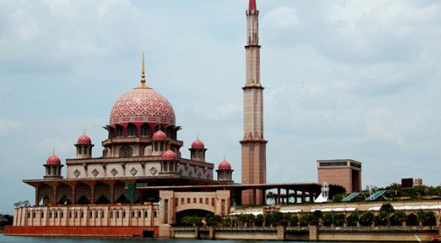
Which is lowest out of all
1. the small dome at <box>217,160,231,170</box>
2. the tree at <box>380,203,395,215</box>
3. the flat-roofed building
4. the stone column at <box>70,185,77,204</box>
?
the tree at <box>380,203,395,215</box>

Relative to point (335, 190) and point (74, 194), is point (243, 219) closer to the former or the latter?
point (335, 190)

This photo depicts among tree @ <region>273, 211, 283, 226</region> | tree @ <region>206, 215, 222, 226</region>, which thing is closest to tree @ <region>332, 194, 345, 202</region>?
tree @ <region>273, 211, 283, 226</region>

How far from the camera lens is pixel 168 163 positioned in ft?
392

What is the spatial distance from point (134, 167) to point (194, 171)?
33.2ft

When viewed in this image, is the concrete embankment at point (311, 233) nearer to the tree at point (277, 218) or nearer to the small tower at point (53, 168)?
the tree at point (277, 218)

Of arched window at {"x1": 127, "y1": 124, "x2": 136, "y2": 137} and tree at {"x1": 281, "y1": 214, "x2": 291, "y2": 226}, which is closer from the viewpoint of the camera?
tree at {"x1": 281, "y1": 214, "x2": 291, "y2": 226}

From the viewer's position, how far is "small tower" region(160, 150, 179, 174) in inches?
4702

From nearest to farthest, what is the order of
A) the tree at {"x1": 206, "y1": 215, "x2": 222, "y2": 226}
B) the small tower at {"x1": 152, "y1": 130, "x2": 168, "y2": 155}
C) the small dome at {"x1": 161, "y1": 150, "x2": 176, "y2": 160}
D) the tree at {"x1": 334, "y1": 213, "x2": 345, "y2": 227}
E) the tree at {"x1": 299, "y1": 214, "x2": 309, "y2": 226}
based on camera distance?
the tree at {"x1": 334, "y1": 213, "x2": 345, "y2": 227}, the tree at {"x1": 299, "y1": 214, "x2": 309, "y2": 226}, the tree at {"x1": 206, "y1": 215, "x2": 222, "y2": 226}, the small dome at {"x1": 161, "y1": 150, "x2": 176, "y2": 160}, the small tower at {"x1": 152, "y1": 130, "x2": 168, "y2": 155}

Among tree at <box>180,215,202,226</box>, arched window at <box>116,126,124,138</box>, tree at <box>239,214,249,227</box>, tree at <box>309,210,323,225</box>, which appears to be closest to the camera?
tree at <box>309,210,323,225</box>

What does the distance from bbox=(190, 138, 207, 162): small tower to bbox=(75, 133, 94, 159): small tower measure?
1619cm

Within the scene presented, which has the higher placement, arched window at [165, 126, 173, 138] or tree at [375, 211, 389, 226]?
arched window at [165, 126, 173, 138]

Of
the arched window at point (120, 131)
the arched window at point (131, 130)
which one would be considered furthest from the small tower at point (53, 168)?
the arched window at point (131, 130)

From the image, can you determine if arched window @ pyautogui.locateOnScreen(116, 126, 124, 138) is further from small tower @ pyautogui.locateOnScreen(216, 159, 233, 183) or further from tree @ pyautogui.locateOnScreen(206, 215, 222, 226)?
tree @ pyautogui.locateOnScreen(206, 215, 222, 226)

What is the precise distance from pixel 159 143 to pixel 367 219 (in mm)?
39441
